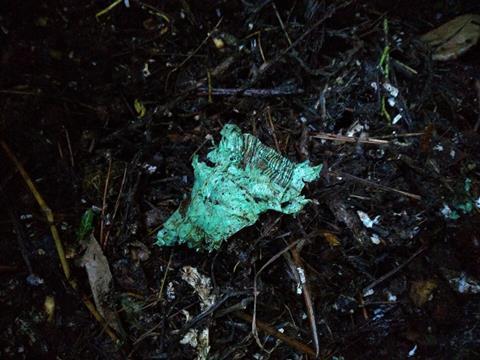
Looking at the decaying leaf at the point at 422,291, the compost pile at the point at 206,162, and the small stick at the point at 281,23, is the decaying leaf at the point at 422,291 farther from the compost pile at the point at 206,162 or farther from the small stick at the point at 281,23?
the small stick at the point at 281,23

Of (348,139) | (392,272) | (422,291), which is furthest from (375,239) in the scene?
(348,139)

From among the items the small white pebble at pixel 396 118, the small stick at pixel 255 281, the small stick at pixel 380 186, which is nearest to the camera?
the small stick at pixel 255 281

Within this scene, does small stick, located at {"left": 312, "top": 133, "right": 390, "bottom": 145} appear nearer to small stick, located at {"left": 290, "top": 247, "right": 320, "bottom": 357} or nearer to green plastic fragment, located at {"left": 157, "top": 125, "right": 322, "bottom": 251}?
green plastic fragment, located at {"left": 157, "top": 125, "right": 322, "bottom": 251}

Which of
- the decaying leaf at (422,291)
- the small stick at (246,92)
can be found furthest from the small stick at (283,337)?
the small stick at (246,92)

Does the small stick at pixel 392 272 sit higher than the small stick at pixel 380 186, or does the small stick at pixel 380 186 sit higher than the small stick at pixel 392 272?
the small stick at pixel 380 186

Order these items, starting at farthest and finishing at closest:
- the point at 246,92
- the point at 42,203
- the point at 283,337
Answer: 1. the point at 246,92
2. the point at 42,203
3. the point at 283,337

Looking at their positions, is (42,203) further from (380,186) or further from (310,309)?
(380,186)
